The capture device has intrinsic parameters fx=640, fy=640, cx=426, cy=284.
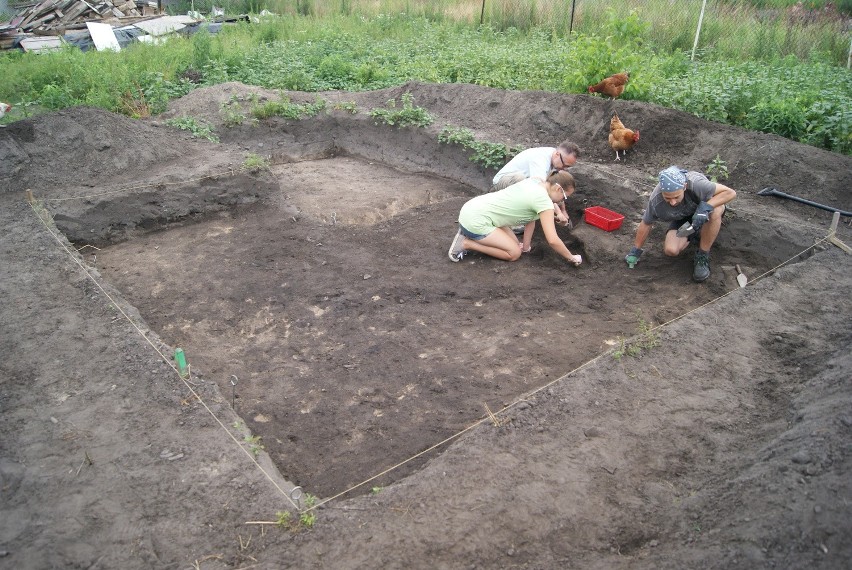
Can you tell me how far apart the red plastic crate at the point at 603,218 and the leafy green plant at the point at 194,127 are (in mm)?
5366

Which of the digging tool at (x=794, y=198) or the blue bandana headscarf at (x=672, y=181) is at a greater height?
the blue bandana headscarf at (x=672, y=181)

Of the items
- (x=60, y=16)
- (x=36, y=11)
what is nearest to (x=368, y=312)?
(x=60, y=16)

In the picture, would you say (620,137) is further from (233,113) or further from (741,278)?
(233,113)

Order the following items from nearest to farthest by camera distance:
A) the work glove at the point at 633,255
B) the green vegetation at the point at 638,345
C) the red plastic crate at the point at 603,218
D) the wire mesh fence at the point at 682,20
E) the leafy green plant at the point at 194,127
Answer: the green vegetation at the point at 638,345 → the work glove at the point at 633,255 → the red plastic crate at the point at 603,218 → the leafy green plant at the point at 194,127 → the wire mesh fence at the point at 682,20

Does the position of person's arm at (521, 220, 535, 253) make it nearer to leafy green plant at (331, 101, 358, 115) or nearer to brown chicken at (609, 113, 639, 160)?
brown chicken at (609, 113, 639, 160)

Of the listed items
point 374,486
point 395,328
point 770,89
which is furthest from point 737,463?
point 770,89

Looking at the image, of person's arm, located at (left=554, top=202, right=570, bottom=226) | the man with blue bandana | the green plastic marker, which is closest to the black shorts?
the man with blue bandana

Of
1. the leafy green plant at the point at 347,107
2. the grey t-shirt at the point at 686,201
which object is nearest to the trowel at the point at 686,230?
the grey t-shirt at the point at 686,201

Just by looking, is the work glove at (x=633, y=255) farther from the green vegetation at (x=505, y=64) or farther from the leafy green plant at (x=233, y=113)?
the leafy green plant at (x=233, y=113)

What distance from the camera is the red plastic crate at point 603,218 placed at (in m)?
6.76

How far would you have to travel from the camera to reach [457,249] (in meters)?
6.70

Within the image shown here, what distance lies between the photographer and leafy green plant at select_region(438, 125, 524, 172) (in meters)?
8.11

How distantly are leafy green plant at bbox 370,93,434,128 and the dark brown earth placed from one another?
86 centimetres

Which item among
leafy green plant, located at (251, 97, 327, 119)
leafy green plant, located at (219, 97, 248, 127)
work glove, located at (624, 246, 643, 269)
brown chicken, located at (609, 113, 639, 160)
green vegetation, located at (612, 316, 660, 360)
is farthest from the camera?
leafy green plant, located at (251, 97, 327, 119)
